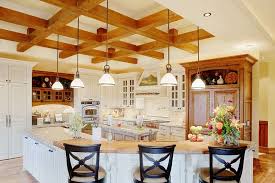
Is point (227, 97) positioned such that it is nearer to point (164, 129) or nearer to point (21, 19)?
point (164, 129)

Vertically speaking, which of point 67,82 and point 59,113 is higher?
point 67,82

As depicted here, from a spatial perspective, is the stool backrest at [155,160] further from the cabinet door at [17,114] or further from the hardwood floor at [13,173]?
the cabinet door at [17,114]

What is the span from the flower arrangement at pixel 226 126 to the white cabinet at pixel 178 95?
11.0 ft

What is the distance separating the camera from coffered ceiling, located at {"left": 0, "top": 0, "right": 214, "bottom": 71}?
338 cm

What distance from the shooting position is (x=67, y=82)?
770 centimetres

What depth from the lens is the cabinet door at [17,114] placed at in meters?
5.78

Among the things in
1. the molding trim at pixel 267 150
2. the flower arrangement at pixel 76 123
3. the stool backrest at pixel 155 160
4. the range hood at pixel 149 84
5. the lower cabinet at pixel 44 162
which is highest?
the range hood at pixel 149 84

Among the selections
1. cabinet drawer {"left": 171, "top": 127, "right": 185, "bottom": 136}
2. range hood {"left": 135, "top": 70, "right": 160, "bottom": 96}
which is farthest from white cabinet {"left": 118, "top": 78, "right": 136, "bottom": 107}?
cabinet drawer {"left": 171, "top": 127, "right": 185, "bottom": 136}

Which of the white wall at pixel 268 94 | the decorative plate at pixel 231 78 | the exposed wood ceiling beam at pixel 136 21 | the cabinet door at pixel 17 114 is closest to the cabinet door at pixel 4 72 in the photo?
the cabinet door at pixel 17 114

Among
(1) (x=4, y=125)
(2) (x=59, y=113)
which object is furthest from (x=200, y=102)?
(1) (x=4, y=125)

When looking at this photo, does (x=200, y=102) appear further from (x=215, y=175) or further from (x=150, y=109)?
(x=215, y=175)

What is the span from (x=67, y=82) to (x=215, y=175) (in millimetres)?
6310

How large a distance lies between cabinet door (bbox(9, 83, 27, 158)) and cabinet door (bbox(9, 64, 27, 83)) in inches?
5.3

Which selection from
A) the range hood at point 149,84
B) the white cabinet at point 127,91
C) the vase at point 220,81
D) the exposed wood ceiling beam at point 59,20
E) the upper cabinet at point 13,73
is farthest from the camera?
the white cabinet at point 127,91
